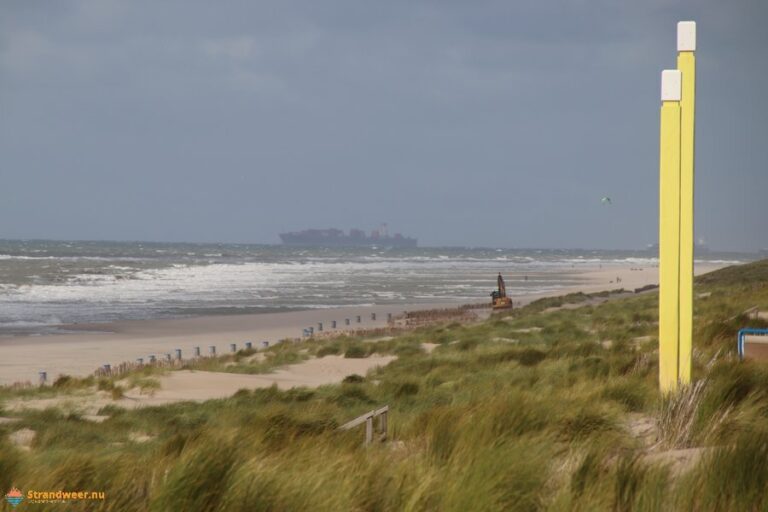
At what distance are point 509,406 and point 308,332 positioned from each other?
20.5m

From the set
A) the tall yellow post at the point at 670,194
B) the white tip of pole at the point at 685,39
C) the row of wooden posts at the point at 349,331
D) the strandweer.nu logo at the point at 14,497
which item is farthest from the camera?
the row of wooden posts at the point at 349,331

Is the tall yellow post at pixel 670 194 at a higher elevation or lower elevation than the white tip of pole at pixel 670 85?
lower

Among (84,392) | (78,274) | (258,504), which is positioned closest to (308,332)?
(84,392)

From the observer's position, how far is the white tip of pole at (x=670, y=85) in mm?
6941

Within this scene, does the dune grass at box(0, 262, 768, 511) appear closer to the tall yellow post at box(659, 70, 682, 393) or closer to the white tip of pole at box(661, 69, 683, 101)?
the tall yellow post at box(659, 70, 682, 393)

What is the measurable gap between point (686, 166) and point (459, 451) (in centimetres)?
270

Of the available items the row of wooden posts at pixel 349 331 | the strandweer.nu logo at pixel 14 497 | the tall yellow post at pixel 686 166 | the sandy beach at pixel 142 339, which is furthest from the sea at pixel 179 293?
the strandweer.nu logo at pixel 14 497

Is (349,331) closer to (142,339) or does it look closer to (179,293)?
(142,339)

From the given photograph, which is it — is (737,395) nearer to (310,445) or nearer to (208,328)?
(310,445)

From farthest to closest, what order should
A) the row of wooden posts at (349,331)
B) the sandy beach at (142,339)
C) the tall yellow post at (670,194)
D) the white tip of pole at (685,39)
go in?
the sandy beach at (142,339)
the row of wooden posts at (349,331)
the white tip of pole at (685,39)
the tall yellow post at (670,194)

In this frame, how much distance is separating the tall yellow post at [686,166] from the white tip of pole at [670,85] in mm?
134

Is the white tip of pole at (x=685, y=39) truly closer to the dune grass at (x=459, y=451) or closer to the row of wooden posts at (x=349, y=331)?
the dune grass at (x=459, y=451)

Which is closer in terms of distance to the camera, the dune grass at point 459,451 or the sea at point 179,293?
the dune grass at point 459,451

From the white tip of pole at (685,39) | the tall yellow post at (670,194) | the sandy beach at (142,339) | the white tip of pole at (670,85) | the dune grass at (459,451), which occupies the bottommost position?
the sandy beach at (142,339)
